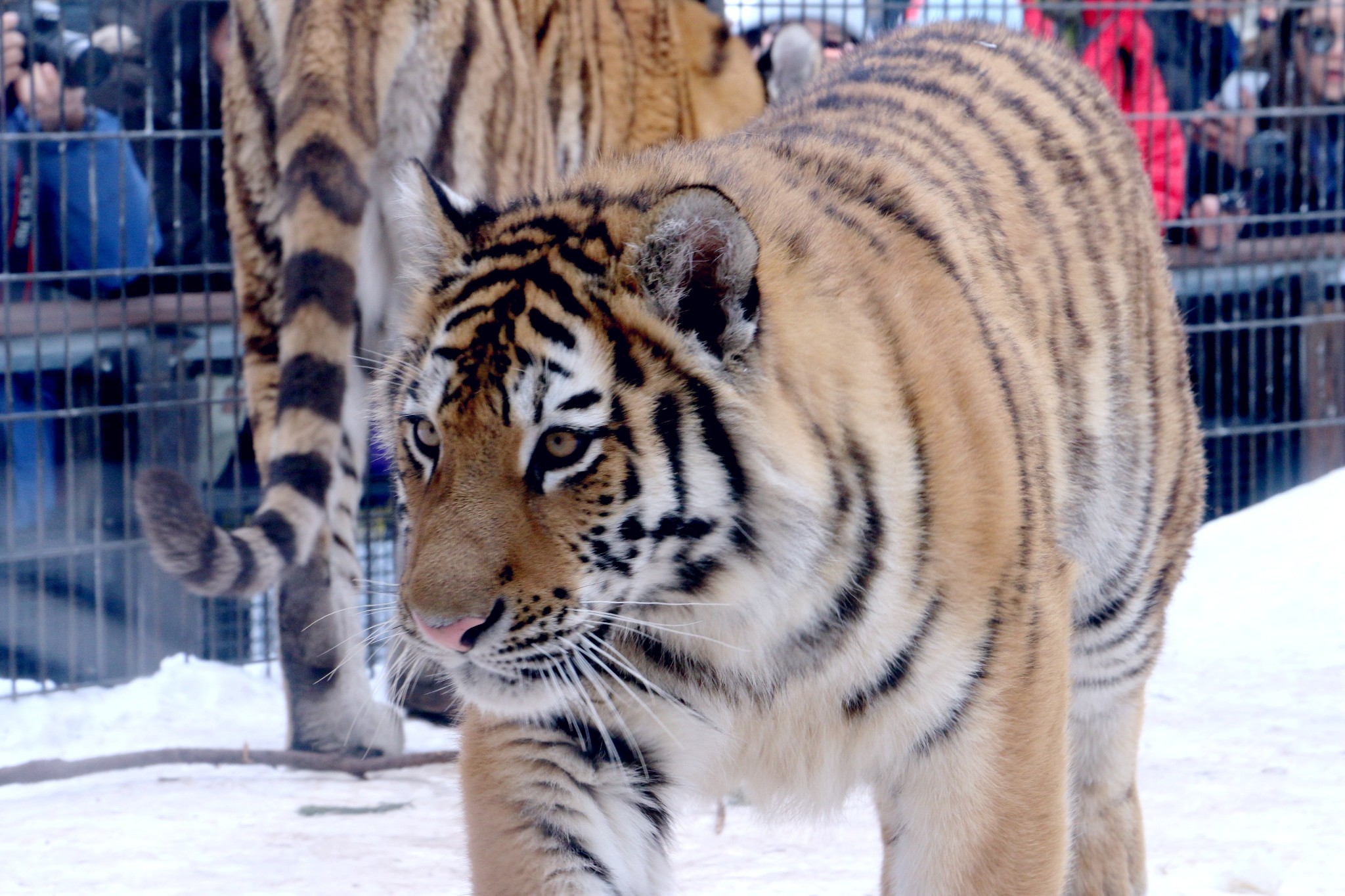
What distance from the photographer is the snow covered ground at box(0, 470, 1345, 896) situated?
2404 millimetres

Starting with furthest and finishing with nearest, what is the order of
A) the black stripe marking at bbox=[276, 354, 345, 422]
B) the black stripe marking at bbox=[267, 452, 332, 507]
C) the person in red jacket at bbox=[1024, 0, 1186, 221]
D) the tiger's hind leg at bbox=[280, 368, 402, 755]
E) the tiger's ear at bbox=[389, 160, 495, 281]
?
the person in red jacket at bbox=[1024, 0, 1186, 221]
the tiger's hind leg at bbox=[280, 368, 402, 755]
the black stripe marking at bbox=[276, 354, 345, 422]
the black stripe marking at bbox=[267, 452, 332, 507]
the tiger's ear at bbox=[389, 160, 495, 281]

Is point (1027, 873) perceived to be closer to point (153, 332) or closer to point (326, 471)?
point (326, 471)

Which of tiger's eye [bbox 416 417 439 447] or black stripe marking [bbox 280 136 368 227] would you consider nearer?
tiger's eye [bbox 416 417 439 447]

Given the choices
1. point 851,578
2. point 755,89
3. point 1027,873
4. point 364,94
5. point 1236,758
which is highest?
point 755,89

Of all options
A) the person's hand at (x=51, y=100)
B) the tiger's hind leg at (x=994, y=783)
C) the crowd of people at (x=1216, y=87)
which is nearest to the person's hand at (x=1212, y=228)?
the crowd of people at (x=1216, y=87)

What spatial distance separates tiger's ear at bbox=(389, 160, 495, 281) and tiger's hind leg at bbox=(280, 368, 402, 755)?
1405mm

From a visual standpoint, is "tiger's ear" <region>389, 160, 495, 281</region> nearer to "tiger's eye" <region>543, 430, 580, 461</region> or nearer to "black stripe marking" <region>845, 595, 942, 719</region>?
"tiger's eye" <region>543, 430, 580, 461</region>

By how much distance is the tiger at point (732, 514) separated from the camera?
150 centimetres

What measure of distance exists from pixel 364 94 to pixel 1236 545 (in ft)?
9.32

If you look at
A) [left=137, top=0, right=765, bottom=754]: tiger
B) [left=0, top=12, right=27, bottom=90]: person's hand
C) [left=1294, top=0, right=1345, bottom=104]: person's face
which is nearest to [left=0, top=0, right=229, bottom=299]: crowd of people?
[left=0, top=12, right=27, bottom=90]: person's hand

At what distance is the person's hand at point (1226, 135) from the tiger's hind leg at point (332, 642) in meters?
3.03

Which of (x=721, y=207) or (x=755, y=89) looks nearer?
(x=721, y=207)

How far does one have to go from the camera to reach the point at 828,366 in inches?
62.6

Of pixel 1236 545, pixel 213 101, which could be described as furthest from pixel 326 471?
pixel 1236 545
